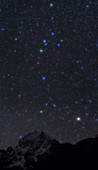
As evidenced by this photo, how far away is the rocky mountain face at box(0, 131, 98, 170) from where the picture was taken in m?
74.8

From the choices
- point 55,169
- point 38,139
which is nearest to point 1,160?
point 38,139

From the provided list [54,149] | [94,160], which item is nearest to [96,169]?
[94,160]

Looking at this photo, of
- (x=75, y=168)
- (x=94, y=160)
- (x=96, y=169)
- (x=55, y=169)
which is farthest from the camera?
(x=55, y=169)

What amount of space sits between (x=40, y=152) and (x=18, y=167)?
74.1ft

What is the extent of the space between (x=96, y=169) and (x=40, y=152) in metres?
78.9

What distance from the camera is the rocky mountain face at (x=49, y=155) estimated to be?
7477 centimetres

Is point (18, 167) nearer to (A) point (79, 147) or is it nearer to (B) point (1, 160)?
(B) point (1, 160)

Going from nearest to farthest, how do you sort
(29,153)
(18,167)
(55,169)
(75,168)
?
1. (75,168)
2. (55,169)
3. (18,167)
4. (29,153)

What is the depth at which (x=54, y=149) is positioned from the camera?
129 metres

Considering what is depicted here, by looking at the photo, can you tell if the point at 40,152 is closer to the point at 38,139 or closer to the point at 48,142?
the point at 48,142

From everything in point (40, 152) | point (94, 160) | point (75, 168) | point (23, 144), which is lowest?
point (23, 144)

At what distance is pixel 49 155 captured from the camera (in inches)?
4710

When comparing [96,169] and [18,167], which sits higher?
[96,169]

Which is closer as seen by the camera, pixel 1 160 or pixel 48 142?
pixel 1 160
